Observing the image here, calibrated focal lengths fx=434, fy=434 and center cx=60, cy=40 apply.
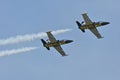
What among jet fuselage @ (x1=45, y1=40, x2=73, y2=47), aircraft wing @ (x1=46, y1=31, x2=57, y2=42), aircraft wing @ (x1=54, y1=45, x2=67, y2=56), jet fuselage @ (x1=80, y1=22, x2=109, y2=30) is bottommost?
aircraft wing @ (x1=54, y1=45, x2=67, y2=56)

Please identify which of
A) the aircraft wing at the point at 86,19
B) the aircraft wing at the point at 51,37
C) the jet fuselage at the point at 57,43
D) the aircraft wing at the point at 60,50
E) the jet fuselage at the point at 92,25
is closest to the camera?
the jet fuselage at the point at 92,25

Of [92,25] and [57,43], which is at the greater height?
[92,25]

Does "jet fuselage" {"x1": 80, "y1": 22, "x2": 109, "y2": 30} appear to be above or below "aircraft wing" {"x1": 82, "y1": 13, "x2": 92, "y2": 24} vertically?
below

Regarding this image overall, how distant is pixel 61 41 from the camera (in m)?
176

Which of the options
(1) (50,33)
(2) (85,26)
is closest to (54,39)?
(1) (50,33)

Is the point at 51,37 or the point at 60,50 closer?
the point at 51,37

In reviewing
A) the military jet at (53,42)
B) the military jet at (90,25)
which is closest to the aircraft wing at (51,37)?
the military jet at (53,42)

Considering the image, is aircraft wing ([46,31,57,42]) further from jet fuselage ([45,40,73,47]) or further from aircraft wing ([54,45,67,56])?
aircraft wing ([54,45,67,56])

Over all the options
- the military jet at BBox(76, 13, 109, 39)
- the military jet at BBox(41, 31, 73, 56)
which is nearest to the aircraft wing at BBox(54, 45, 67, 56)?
the military jet at BBox(41, 31, 73, 56)

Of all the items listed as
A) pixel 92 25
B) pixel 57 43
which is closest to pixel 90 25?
pixel 92 25

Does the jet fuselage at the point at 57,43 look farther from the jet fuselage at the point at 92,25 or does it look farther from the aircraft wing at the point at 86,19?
the aircraft wing at the point at 86,19

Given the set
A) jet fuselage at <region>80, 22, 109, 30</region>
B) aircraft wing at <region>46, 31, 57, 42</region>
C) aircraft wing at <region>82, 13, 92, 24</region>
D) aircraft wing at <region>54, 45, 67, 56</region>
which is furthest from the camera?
aircraft wing at <region>54, 45, 67, 56</region>

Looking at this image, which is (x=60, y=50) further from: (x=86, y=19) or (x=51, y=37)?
(x=86, y=19)

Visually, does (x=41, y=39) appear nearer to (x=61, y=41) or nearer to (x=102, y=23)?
(x=61, y=41)
